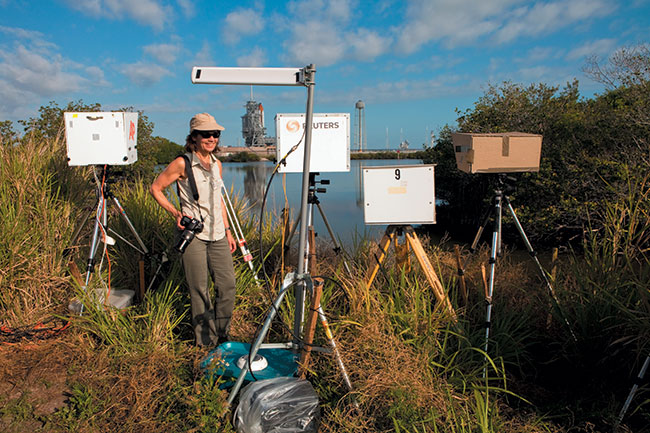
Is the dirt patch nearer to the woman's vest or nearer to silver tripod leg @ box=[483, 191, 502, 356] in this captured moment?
the woman's vest

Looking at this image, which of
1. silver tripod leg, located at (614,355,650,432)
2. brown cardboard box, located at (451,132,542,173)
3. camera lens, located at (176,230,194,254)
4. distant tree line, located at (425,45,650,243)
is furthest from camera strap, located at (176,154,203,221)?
distant tree line, located at (425,45,650,243)

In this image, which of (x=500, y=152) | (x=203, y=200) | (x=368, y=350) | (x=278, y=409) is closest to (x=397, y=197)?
(x=500, y=152)

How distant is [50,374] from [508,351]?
294 centimetres

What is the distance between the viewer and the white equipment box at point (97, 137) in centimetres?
302

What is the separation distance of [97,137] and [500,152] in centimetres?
295

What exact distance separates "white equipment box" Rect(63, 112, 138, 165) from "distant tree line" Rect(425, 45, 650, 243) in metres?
4.97

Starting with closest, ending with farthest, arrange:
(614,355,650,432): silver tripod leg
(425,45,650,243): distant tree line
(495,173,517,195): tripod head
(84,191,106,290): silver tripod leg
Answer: (614,355,650,432): silver tripod leg < (495,173,517,195): tripod head < (84,191,106,290): silver tripod leg < (425,45,650,243): distant tree line

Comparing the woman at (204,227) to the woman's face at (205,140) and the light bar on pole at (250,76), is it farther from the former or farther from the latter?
the light bar on pole at (250,76)

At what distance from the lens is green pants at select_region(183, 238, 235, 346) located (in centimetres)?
264

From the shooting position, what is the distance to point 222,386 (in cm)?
231

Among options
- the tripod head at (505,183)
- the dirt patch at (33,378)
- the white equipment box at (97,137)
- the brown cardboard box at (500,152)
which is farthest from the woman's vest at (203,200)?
the tripod head at (505,183)

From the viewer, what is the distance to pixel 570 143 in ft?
24.0

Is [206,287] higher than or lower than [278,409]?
higher

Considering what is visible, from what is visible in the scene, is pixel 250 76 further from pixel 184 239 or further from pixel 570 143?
pixel 570 143
